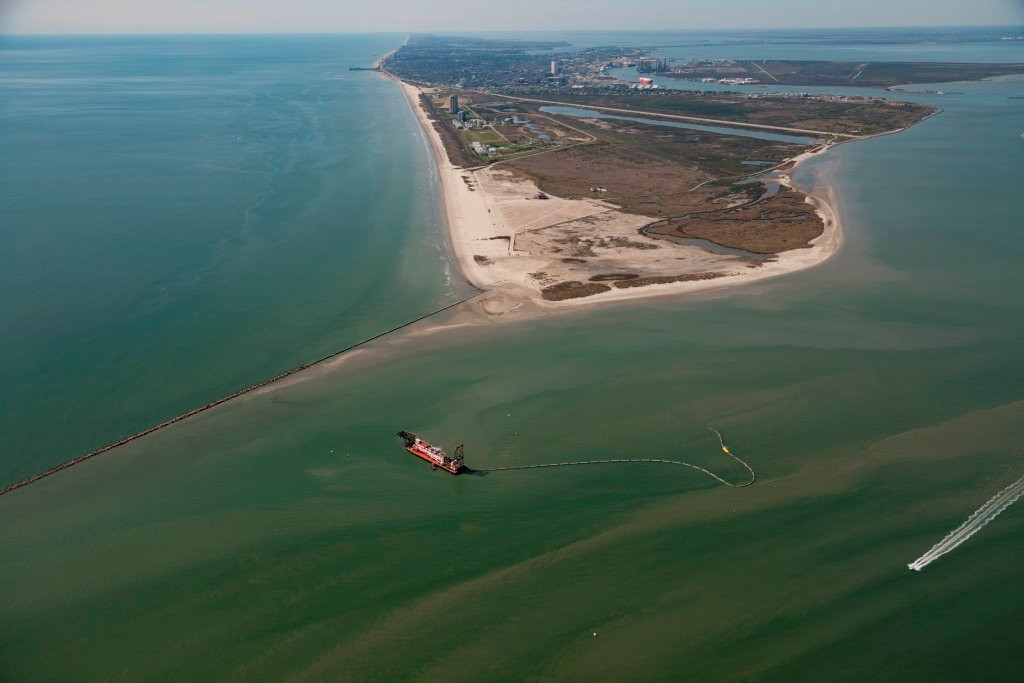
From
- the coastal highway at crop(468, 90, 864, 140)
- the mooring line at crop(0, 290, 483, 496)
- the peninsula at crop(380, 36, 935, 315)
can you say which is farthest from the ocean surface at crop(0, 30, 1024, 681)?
the coastal highway at crop(468, 90, 864, 140)

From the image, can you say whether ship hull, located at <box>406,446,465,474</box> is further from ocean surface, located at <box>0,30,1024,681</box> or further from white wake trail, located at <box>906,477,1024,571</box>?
white wake trail, located at <box>906,477,1024,571</box>

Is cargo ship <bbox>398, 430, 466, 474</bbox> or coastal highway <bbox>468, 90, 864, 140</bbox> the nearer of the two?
cargo ship <bbox>398, 430, 466, 474</bbox>

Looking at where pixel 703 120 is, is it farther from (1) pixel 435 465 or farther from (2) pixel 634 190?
(1) pixel 435 465

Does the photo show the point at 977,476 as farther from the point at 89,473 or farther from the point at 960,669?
the point at 89,473

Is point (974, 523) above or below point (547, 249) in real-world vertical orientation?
below

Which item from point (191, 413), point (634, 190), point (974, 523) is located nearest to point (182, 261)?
Answer: point (191, 413)

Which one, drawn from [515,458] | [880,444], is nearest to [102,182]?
[515,458]
